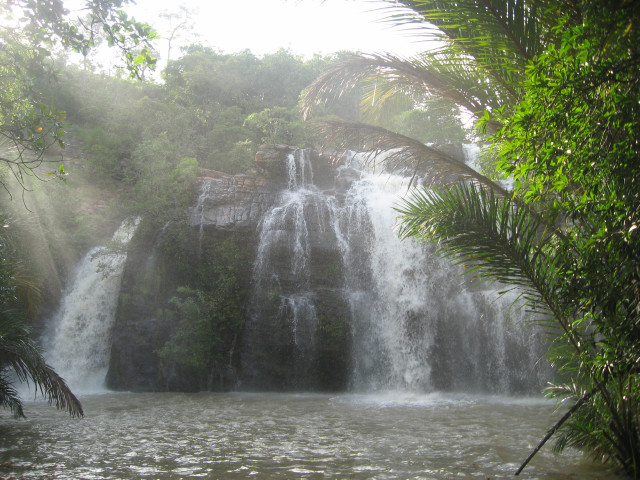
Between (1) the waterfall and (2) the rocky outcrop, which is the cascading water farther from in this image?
(1) the waterfall

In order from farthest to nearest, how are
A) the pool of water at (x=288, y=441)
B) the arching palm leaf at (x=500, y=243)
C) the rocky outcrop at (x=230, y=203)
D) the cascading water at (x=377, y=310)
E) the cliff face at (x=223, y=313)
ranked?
the rocky outcrop at (x=230, y=203) → the cliff face at (x=223, y=313) → the cascading water at (x=377, y=310) → the pool of water at (x=288, y=441) → the arching palm leaf at (x=500, y=243)

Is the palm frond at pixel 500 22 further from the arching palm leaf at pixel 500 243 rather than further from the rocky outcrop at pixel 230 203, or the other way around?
the rocky outcrop at pixel 230 203

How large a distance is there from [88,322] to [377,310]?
8728 mm

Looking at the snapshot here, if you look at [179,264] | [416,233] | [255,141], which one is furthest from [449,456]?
[255,141]

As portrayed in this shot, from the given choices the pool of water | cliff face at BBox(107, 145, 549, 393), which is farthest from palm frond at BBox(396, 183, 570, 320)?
cliff face at BBox(107, 145, 549, 393)

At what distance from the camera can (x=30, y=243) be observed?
14.3 metres

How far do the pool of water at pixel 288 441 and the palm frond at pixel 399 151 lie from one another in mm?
3332

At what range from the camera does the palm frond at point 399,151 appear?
20.4 ft

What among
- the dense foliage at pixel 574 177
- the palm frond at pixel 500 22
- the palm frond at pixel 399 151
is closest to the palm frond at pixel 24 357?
the palm frond at pixel 399 151

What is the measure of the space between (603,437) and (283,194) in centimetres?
1370

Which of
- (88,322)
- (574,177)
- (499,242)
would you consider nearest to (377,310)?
(88,322)

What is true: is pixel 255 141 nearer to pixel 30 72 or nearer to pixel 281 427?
pixel 30 72

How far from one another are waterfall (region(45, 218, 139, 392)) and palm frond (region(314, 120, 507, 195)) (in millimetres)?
10416

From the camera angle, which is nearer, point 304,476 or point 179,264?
point 304,476
